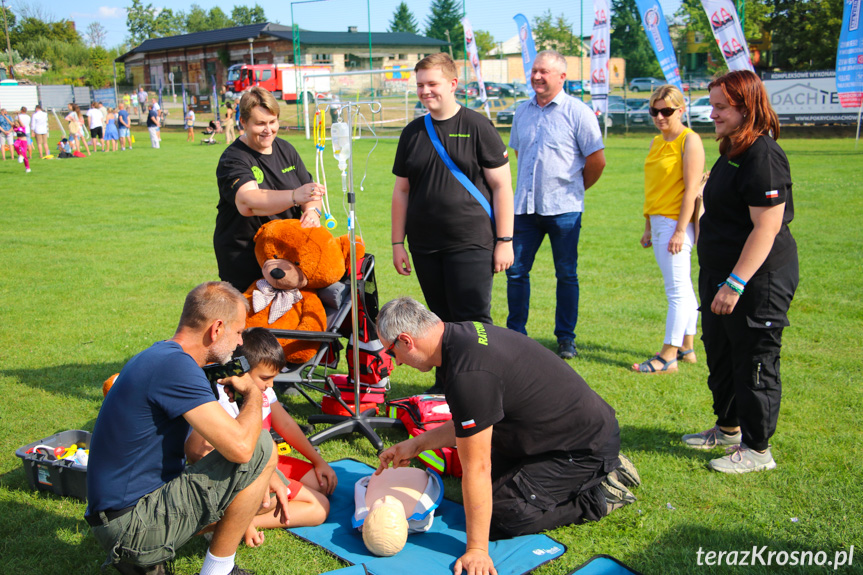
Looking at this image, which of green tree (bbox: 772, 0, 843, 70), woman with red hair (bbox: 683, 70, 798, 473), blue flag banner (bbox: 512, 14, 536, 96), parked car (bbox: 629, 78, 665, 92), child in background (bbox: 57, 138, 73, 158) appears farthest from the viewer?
parked car (bbox: 629, 78, 665, 92)

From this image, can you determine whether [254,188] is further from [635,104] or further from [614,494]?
[635,104]

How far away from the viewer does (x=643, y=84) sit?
31.0 m

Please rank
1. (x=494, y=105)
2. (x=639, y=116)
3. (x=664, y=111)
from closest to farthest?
1. (x=664, y=111)
2. (x=639, y=116)
3. (x=494, y=105)

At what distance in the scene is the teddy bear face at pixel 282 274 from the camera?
13.5 ft

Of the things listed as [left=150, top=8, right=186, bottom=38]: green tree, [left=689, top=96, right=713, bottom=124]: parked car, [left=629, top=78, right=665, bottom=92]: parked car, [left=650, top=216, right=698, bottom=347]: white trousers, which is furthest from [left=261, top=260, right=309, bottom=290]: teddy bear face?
[left=150, top=8, right=186, bottom=38]: green tree

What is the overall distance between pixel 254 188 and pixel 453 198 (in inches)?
46.0

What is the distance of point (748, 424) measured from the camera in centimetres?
337

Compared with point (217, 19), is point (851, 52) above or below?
below

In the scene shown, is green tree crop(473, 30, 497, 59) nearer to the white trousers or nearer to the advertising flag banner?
the advertising flag banner

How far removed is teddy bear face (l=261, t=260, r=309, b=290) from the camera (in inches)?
162

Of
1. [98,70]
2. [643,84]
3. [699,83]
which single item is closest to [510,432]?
[699,83]

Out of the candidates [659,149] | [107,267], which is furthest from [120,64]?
[659,149]

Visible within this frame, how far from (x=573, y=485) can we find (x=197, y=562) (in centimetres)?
169

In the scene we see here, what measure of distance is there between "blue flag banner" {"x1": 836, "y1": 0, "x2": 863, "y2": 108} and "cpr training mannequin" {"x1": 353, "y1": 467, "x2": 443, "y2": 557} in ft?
55.0
